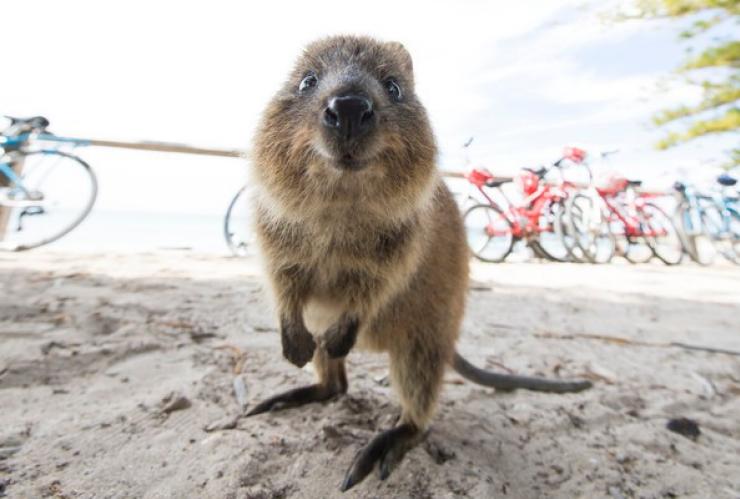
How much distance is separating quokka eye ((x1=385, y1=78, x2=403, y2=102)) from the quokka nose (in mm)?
382

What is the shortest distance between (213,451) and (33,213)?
6148 mm

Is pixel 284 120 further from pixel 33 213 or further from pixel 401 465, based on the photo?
pixel 33 213

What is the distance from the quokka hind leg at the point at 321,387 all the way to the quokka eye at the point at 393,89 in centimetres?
123

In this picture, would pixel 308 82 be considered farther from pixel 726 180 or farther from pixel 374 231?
pixel 726 180

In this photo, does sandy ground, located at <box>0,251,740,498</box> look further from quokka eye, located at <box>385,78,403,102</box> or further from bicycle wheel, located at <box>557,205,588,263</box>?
bicycle wheel, located at <box>557,205,588,263</box>

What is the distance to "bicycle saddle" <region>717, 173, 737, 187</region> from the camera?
11.5 metres

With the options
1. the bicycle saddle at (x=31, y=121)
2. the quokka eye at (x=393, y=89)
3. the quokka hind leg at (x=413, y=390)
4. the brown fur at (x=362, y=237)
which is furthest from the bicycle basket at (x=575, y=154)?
the bicycle saddle at (x=31, y=121)

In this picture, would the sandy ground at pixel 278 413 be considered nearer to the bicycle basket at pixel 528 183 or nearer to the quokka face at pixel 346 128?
the quokka face at pixel 346 128

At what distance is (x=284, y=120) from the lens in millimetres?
1713

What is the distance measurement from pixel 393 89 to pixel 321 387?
1456 mm

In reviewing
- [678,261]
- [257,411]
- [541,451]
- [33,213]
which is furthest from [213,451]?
[678,261]

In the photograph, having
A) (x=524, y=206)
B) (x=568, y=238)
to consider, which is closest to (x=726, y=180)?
(x=568, y=238)

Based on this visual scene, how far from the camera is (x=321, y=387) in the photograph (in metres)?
2.34

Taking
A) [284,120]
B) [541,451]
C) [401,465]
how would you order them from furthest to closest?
[541,451] → [401,465] → [284,120]
